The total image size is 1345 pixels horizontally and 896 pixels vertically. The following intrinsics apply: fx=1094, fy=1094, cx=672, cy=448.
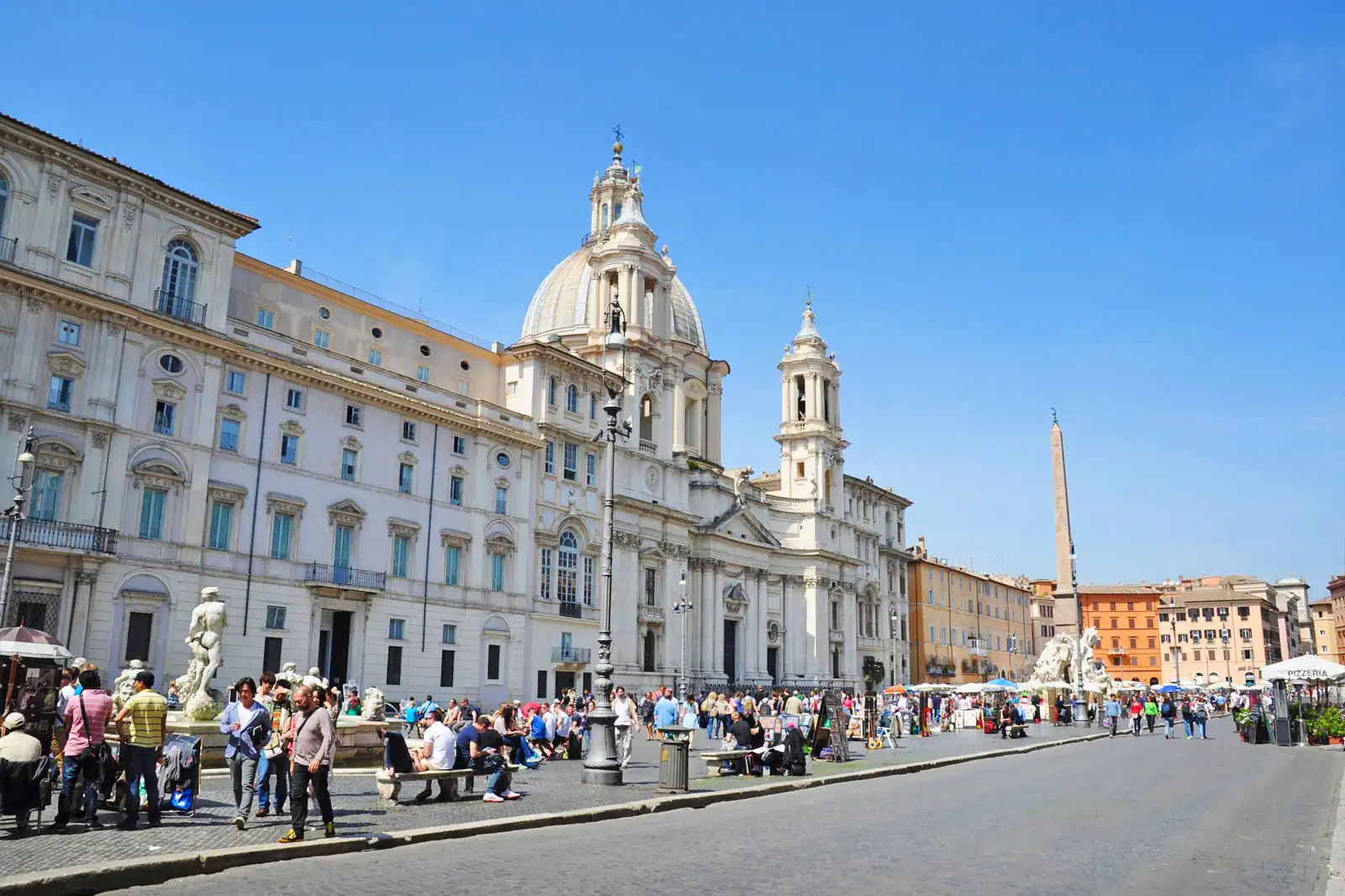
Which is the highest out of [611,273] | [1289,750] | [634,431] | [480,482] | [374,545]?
[611,273]

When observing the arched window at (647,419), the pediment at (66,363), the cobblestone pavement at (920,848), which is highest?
the arched window at (647,419)

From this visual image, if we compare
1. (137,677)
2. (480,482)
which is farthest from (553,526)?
(137,677)

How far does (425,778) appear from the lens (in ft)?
48.8

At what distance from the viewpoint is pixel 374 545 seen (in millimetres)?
37906

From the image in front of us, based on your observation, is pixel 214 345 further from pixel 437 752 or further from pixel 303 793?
pixel 303 793

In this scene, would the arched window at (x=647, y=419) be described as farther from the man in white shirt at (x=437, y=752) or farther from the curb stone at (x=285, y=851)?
the man in white shirt at (x=437, y=752)

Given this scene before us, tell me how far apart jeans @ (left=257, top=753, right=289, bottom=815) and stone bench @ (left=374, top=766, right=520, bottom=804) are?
72.7 inches

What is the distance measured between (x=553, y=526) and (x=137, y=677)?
33358 mm

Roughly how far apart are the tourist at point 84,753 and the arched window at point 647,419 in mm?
44145

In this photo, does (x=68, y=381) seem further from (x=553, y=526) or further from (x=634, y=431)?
(x=634, y=431)

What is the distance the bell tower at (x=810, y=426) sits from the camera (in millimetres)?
69375

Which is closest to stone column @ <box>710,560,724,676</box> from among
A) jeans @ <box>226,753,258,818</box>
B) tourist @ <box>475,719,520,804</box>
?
tourist @ <box>475,719,520,804</box>

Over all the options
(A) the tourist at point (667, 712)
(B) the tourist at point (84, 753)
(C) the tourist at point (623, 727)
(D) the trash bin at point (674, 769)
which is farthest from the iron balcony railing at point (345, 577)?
(B) the tourist at point (84, 753)

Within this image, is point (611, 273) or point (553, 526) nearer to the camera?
point (553, 526)
